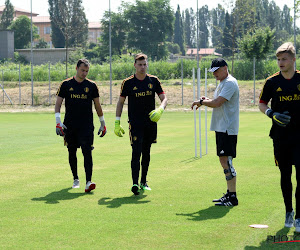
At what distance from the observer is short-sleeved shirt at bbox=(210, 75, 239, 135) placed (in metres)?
8.02

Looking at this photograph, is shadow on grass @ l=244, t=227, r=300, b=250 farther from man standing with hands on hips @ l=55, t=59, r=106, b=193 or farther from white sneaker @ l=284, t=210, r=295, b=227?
man standing with hands on hips @ l=55, t=59, r=106, b=193

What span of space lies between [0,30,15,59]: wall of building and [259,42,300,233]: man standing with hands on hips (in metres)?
88.8

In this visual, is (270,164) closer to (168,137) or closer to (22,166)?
(22,166)

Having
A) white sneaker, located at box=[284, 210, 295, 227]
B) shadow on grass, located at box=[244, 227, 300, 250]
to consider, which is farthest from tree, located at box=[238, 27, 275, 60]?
shadow on grass, located at box=[244, 227, 300, 250]

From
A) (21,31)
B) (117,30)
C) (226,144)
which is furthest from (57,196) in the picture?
(21,31)

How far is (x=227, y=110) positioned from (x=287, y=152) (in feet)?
5.29

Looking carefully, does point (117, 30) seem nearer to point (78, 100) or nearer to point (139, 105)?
point (78, 100)

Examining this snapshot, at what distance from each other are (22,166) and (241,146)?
238 inches

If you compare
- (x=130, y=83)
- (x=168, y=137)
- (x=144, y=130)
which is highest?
(x=130, y=83)

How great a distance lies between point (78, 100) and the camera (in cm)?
959

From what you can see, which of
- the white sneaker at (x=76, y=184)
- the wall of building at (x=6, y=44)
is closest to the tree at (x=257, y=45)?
the white sneaker at (x=76, y=184)

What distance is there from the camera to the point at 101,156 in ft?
46.0

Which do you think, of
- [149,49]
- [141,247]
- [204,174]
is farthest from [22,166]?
[149,49]

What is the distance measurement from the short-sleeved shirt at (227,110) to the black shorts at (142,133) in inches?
54.0
